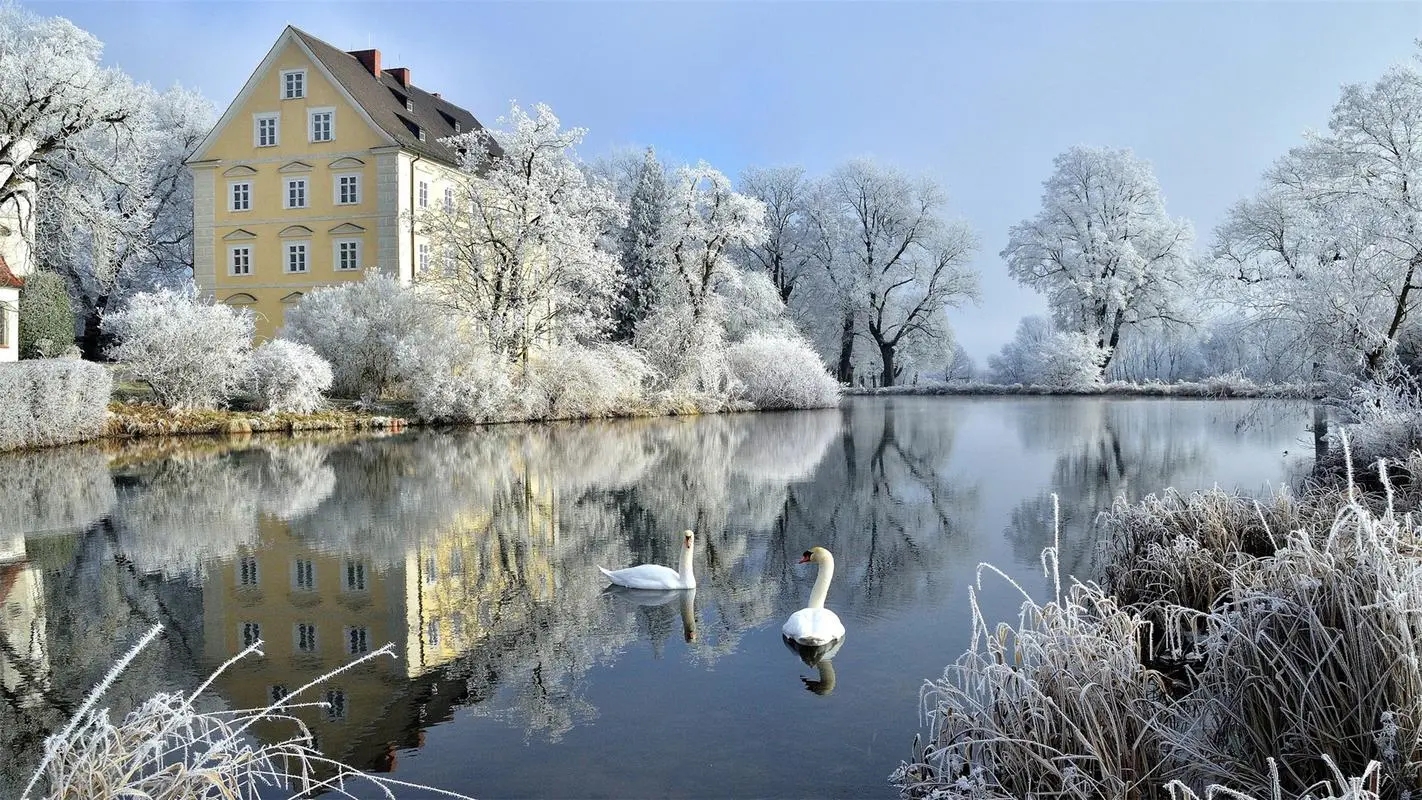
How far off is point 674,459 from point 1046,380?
3543 cm

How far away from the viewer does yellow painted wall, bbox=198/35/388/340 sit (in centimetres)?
3684

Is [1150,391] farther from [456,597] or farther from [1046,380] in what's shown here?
[456,597]

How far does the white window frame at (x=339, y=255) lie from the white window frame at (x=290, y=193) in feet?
6.37

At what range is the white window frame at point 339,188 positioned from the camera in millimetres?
37031

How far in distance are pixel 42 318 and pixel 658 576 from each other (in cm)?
2976

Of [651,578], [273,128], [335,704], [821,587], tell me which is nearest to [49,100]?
[273,128]

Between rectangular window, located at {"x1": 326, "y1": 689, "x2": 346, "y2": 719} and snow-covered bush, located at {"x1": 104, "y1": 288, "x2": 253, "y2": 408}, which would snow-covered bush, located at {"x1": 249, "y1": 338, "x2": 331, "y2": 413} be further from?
rectangular window, located at {"x1": 326, "y1": 689, "x2": 346, "y2": 719}

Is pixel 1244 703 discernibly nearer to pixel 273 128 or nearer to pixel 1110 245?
pixel 273 128

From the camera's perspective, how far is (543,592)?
8719mm

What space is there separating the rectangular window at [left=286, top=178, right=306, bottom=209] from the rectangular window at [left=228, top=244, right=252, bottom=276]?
236 centimetres

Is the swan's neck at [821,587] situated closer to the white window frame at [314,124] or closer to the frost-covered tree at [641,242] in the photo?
the white window frame at [314,124]

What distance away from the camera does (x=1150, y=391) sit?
4803cm

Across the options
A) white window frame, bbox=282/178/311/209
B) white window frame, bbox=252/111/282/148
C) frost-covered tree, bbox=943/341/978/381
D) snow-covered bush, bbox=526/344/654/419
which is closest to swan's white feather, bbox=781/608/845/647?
snow-covered bush, bbox=526/344/654/419

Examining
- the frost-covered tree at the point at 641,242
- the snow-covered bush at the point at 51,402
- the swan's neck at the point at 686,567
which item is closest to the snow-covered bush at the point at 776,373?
the frost-covered tree at the point at 641,242
